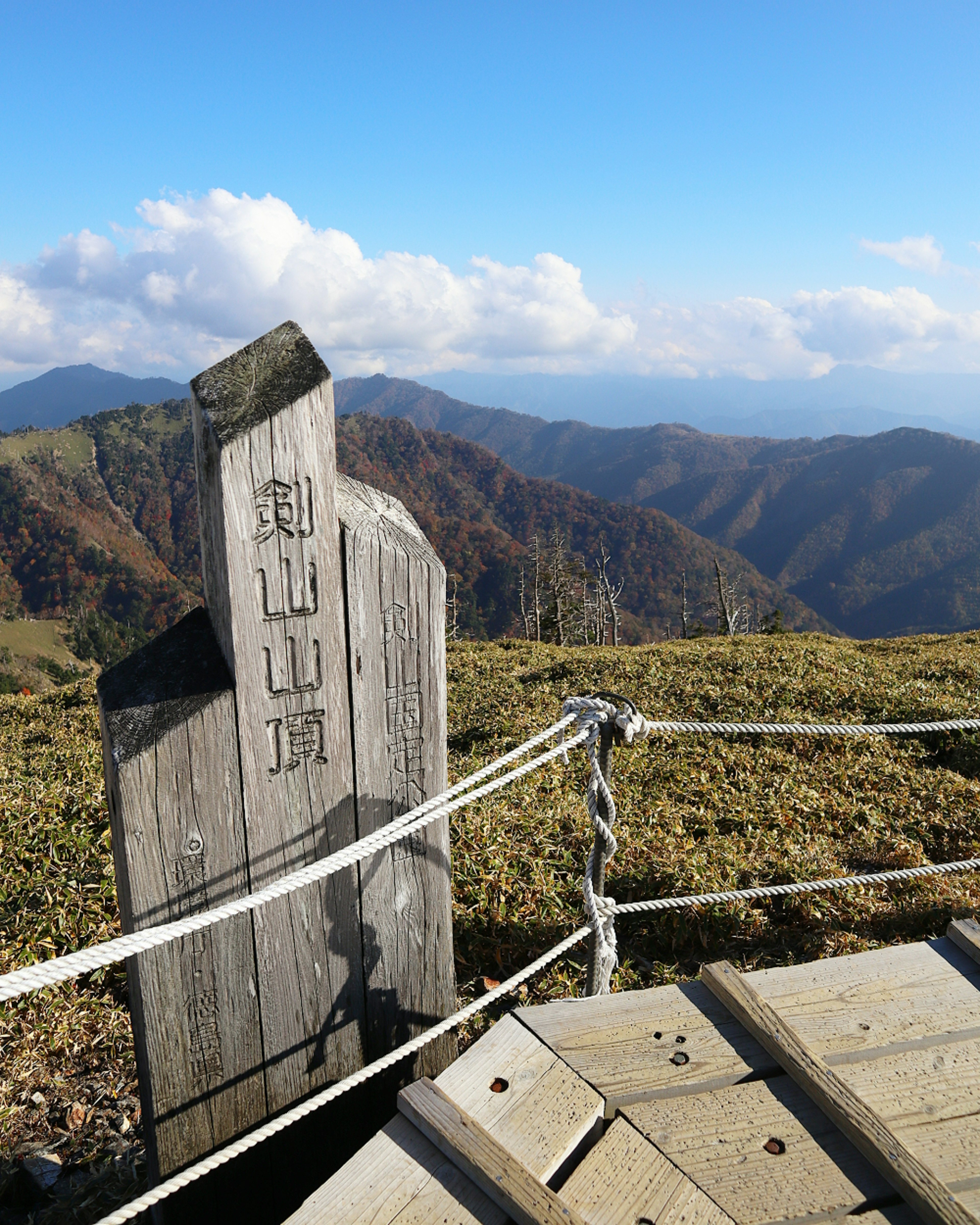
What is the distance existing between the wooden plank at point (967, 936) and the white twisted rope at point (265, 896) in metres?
1.63

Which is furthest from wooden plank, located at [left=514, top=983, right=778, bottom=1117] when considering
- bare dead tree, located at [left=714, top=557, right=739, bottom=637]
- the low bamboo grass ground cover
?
bare dead tree, located at [left=714, top=557, right=739, bottom=637]

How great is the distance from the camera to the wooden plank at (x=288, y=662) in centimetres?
180

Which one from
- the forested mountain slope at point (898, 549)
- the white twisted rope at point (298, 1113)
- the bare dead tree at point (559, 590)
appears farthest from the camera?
the forested mountain slope at point (898, 549)

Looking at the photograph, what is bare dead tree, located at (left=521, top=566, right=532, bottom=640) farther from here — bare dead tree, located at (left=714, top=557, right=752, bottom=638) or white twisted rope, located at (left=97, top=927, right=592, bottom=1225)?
white twisted rope, located at (left=97, top=927, right=592, bottom=1225)

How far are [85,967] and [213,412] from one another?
1.22 meters

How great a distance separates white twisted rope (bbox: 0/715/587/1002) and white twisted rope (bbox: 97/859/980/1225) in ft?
1.61

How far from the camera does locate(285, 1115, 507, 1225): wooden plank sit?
1.71 m

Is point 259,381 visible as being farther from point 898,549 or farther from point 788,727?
point 898,549

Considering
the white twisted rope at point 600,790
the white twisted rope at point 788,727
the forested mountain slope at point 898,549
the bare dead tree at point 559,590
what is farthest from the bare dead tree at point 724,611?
the forested mountain slope at point 898,549

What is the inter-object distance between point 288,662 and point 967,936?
8.61ft

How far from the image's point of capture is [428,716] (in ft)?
7.21

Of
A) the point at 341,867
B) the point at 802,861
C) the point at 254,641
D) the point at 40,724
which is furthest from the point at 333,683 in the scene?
the point at 40,724

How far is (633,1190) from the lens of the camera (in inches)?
70.4

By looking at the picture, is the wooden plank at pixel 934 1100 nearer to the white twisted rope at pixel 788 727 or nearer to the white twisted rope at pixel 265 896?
the white twisted rope at pixel 788 727
